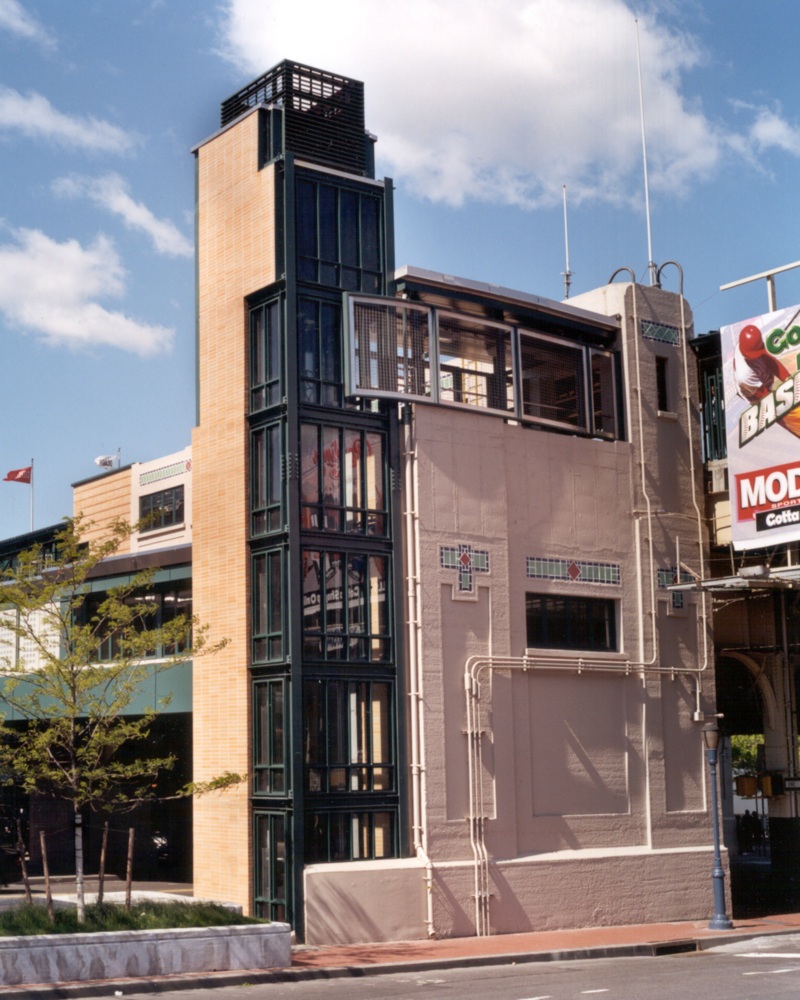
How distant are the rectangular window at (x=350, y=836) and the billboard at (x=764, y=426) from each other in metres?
9.71

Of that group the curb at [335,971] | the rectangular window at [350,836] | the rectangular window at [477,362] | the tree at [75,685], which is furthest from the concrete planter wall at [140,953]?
the rectangular window at [477,362]

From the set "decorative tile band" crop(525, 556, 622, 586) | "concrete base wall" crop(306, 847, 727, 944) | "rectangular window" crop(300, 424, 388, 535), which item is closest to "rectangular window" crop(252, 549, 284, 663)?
"rectangular window" crop(300, 424, 388, 535)

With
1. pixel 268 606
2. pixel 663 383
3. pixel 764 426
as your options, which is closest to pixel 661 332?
pixel 663 383

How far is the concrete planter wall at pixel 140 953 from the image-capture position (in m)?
17.0

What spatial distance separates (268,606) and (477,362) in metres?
7.23

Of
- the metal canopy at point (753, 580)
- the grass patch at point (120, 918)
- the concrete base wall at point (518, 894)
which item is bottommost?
the concrete base wall at point (518, 894)

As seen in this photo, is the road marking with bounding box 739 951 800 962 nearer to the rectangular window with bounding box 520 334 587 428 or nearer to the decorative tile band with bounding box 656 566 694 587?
the decorative tile band with bounding box 656 566 694 587

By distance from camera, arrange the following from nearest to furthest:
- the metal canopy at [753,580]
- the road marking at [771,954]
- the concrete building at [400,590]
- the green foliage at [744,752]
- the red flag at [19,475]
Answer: the road marking at [771,954], the concrete building at [400,590], the metal canopy at [753,580], the red flag at [19,475], the green foliage at [744,752]

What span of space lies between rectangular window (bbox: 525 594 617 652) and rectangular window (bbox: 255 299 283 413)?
6773 mm

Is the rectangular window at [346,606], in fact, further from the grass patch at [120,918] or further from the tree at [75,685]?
the grass patch at [120,918]

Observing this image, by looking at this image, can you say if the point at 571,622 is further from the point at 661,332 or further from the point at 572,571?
the point at 661,332

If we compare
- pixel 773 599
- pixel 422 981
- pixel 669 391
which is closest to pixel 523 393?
pixel 669 391

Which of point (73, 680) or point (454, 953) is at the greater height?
point (73, 680)

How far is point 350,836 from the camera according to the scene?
2305 centimetres
